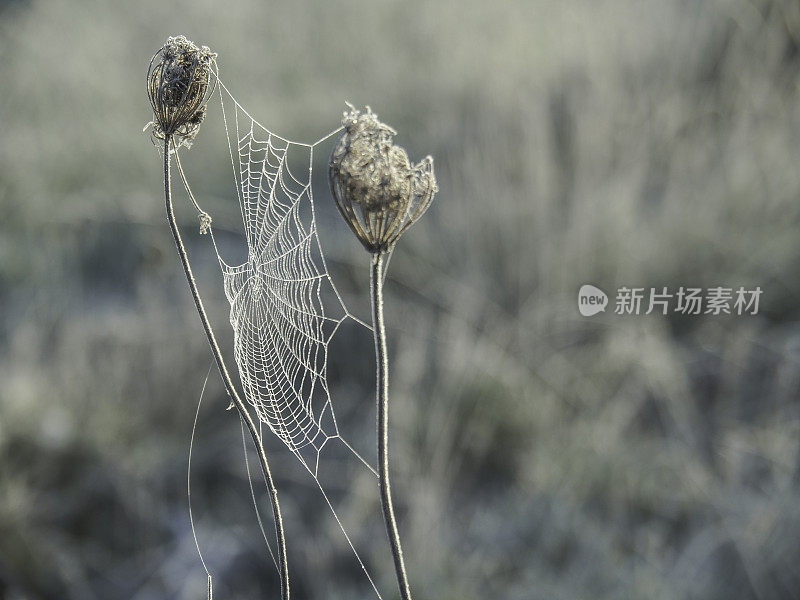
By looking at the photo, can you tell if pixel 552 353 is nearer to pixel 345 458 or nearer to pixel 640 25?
pixel 345 458

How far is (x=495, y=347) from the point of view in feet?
5.81

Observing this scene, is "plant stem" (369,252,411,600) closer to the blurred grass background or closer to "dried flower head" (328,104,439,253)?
"dried flower head" (328,104,439,253)

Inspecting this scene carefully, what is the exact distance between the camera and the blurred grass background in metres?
1.33

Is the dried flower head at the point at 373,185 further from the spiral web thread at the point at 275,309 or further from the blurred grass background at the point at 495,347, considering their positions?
the blurred grass background at the point at 495,347

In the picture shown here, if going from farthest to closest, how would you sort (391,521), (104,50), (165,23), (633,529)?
1. (165,23)
2. (104,50)
3. (633,529)
4. (391,521)

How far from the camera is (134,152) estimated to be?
3.03 m

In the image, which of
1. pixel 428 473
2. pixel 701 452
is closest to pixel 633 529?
pixel 701 452

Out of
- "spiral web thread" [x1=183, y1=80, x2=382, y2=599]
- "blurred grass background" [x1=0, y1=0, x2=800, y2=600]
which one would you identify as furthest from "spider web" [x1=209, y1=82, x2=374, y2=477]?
"blurred grass background" [x1=0, y1=0, x2=800, y2=600]

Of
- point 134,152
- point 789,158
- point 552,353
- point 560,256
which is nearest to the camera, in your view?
point 552,353

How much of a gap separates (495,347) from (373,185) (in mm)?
1504

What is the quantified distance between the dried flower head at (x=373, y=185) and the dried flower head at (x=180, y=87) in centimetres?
7

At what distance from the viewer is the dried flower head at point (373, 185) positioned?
288 mm

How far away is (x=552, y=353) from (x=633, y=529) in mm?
554

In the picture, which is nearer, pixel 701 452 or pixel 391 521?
pixel 391 521
